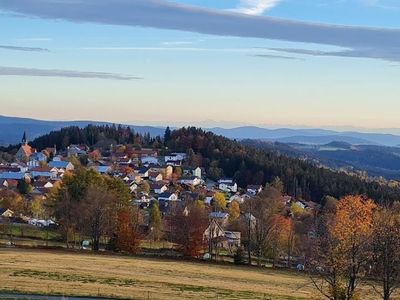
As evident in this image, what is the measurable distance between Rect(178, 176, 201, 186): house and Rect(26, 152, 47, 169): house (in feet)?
131

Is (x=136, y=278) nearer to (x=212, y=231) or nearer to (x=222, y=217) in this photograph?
(x=212, y=231)

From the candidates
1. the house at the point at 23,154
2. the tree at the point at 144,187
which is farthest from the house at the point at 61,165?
the tree at the point at 144,187

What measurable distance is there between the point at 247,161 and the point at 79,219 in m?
113

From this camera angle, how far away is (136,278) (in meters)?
44.4

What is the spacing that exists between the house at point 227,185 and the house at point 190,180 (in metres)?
5.84

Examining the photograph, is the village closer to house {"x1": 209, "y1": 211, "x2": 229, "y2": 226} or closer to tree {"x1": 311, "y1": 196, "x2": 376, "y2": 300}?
house {"x1": 209, "y1": 211, "x2": 229, "y2": 226}

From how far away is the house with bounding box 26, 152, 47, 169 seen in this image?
181875mm

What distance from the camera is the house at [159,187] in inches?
5870

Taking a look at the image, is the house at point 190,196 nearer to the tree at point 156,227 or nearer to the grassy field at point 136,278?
the tree at point 156,227

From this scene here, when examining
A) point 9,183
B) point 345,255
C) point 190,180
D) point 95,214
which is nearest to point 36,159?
point 190,180

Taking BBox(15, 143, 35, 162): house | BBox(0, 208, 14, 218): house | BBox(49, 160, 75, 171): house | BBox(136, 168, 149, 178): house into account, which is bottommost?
BBox(0, 208, 14, 218): house

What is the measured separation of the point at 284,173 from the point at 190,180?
24.1 meters

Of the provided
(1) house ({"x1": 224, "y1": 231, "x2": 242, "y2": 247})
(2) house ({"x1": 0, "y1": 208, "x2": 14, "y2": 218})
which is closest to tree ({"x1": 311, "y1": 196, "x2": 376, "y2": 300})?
(1) house ({"x1": 224, "y1": 231, "x2": 242, "y2": 247})

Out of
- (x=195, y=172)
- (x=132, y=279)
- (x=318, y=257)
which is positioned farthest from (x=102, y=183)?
(x=195, y=172)
